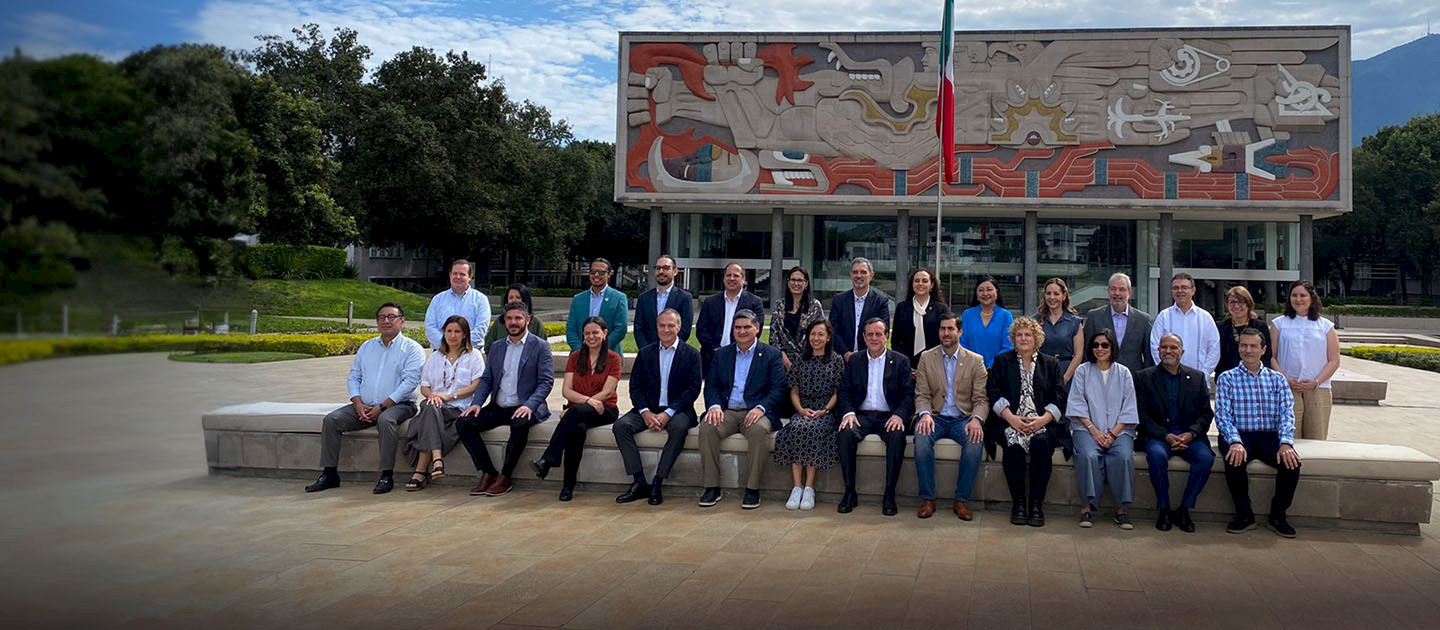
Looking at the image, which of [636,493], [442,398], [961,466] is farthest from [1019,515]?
[442,398]

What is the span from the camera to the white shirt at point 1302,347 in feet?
22.3

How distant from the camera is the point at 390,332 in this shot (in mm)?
6559

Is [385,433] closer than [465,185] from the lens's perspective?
Yes

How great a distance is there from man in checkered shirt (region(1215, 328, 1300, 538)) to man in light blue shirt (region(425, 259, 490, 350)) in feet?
18.3

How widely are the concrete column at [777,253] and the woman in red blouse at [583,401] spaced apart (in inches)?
1130

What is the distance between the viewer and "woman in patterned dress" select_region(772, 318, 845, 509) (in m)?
6.28

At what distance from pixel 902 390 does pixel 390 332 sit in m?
3.80

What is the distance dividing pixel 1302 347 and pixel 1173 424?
63.9 inches

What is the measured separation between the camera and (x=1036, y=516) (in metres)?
5.82

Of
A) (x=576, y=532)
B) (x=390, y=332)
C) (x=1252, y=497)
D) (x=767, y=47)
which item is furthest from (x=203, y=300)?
(x=767, y=47)

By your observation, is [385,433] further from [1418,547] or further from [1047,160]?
[1047,160]

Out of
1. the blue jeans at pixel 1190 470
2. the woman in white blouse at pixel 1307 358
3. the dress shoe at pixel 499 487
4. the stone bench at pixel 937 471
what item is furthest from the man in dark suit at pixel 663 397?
the woman in white blouse at pixel 1307 358

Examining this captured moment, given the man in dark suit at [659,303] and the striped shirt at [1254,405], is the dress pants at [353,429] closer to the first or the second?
the man in dark suit at [659,303]

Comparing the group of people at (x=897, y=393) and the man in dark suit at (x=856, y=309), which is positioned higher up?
the man in dark suit at (x=856, y=309)
